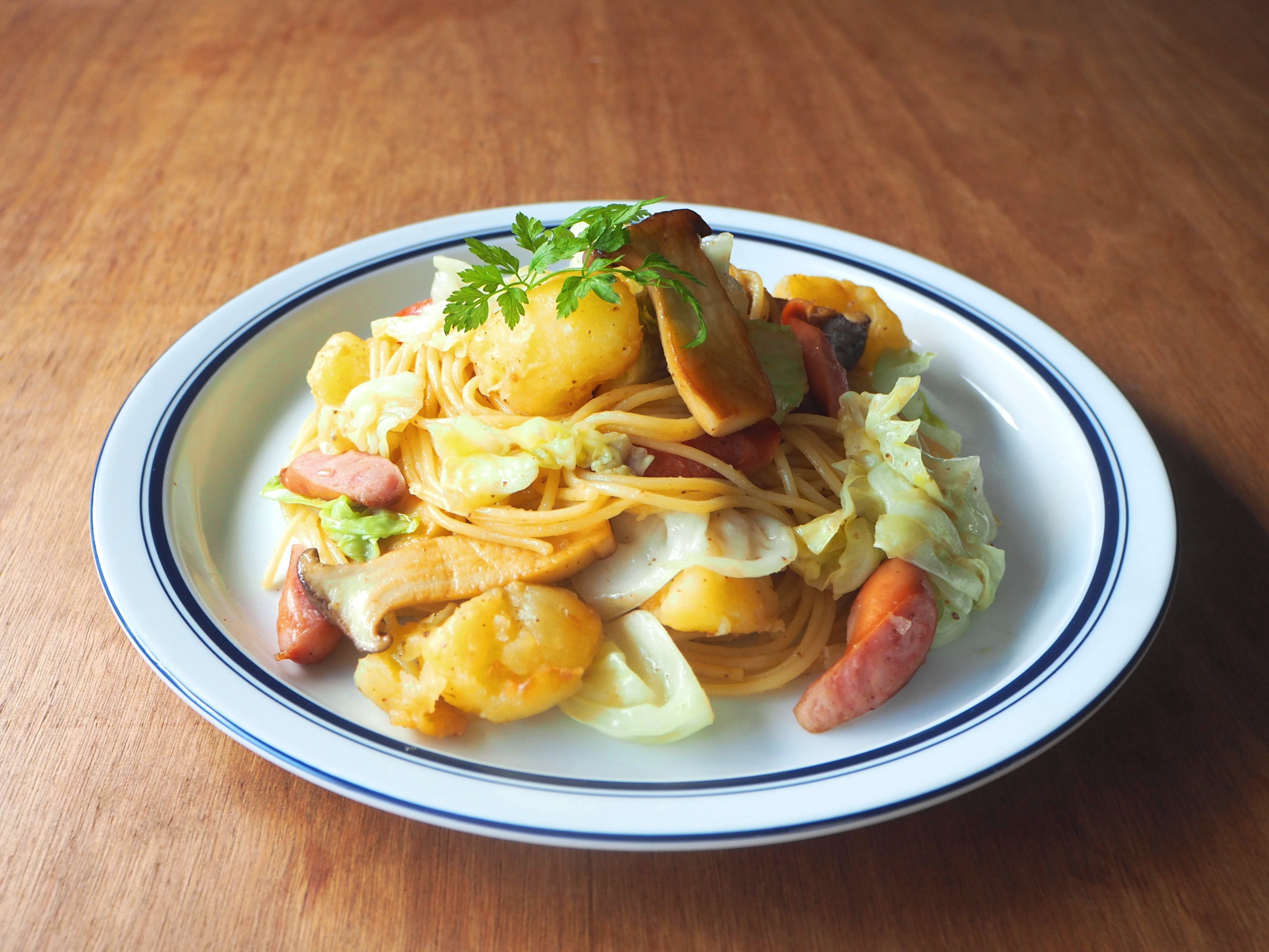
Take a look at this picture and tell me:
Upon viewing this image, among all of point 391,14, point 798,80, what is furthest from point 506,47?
point 798,80

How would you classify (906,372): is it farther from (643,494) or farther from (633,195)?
(633,195)

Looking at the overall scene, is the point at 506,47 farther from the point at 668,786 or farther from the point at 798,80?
the point at 668,786

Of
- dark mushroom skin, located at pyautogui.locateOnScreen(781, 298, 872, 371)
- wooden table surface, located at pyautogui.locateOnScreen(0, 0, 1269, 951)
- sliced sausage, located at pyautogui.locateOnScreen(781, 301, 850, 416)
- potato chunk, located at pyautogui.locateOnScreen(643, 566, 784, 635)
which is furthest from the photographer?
dark mushroom skin, located at pyautogui.locateOnScreen(781, 298, 872, 371)

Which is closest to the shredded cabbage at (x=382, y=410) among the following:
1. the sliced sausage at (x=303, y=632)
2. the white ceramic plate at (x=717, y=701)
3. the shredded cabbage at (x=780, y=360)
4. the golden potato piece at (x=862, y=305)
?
the white ceramic plate at (x=717, y=701)

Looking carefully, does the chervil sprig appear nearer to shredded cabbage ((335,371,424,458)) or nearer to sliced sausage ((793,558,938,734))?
shredded cabbage ((335,371,424,458))

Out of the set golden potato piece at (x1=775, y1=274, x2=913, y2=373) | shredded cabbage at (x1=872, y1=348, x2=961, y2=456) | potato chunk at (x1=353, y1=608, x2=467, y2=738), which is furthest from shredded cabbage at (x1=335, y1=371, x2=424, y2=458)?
shredded cabbage at (x1=872, y1=348, x2=961, y2=456)

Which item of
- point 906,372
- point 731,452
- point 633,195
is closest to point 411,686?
point 731,452

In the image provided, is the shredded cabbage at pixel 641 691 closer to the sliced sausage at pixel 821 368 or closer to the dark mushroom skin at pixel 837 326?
the sliced sausage at pixel 821 368
